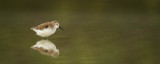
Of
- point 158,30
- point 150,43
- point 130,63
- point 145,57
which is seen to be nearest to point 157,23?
point 158,30

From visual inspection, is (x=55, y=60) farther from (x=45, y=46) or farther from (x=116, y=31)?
(x=116, y=31)

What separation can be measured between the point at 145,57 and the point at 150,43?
1034mm

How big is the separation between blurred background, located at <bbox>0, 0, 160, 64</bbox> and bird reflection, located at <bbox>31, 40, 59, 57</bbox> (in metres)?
0.08

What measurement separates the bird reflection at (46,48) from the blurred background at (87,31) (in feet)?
0.26

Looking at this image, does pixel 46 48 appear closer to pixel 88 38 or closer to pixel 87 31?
pixel 88 38

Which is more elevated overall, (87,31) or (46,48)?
(87,31)

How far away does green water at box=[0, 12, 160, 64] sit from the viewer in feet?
19.0

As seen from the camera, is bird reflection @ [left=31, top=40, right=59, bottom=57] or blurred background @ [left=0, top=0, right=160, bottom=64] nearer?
blurred background @ [left=0, top=0, right=160, bottom=64]

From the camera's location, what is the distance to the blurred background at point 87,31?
587cm

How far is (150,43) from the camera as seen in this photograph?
22.9 feet

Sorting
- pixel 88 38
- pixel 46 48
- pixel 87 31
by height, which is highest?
pixel 87 31

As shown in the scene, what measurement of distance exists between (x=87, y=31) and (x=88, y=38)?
0.92m

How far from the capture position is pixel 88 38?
24.4ft

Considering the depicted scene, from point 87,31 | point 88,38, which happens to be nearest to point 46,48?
point 88,38
